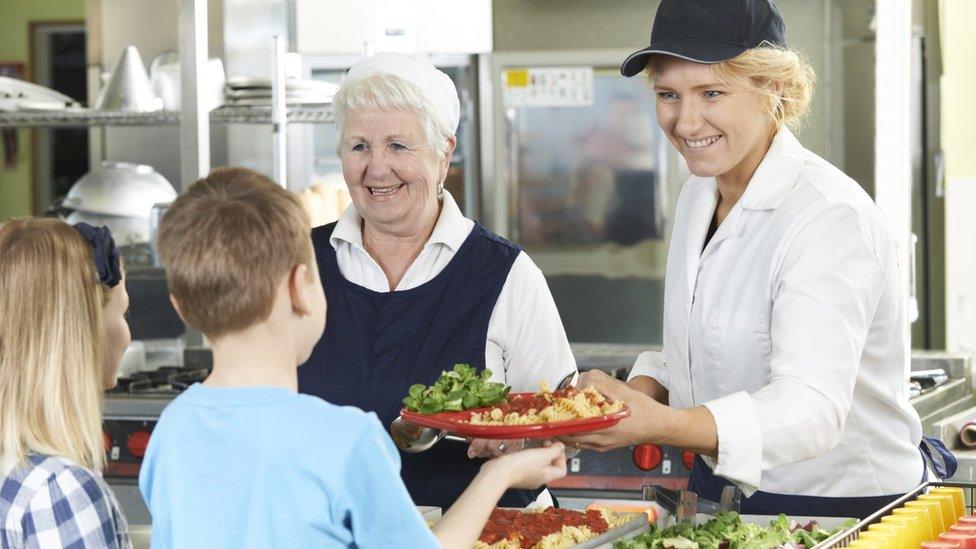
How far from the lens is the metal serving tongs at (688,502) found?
1.92m

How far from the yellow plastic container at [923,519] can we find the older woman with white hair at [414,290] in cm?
73

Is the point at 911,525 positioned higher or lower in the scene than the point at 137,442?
higher

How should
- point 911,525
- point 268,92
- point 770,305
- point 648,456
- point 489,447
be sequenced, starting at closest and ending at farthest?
point 911,525 → point 770,305 → point 489,447 → point 648,456 → point 268,92

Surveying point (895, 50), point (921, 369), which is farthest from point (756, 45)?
point (921, 369)

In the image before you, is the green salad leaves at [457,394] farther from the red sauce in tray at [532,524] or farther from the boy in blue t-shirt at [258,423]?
the boy in blue t-shirt at [258,423]

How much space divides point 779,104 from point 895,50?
2.44 feet

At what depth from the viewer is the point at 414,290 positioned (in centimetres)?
236

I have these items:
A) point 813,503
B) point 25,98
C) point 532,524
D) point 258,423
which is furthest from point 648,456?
point 25,98

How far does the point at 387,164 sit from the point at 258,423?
917 millimetres


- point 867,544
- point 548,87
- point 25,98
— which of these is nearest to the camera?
point 867,544

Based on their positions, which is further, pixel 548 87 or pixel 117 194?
pixel 548 87

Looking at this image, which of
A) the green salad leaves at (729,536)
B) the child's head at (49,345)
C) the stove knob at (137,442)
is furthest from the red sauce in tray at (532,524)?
the stove knob at (137,442)

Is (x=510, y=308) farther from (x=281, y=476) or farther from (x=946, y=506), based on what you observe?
(x=281, y=476)

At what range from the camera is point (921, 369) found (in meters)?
3.70
